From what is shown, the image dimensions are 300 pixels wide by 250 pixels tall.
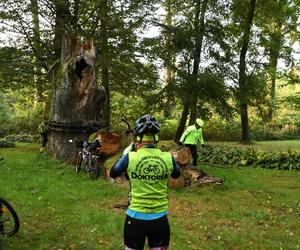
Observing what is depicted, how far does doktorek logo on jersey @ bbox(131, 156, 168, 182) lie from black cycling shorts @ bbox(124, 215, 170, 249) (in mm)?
490

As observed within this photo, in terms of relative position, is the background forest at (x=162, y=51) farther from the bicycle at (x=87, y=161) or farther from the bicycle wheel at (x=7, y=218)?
the bicycle wheel at (x=7, y=218)

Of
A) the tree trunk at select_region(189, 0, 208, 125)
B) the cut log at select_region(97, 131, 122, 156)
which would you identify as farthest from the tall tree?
the cut log at select_region(97, 131, 122, 156)

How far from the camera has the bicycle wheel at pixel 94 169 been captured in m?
14.6

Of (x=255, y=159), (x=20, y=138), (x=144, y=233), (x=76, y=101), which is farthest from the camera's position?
(x=20, y=138)

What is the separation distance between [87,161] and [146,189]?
33.7 feet

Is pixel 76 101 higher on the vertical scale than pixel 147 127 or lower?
higher

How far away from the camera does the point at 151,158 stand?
16.1ft

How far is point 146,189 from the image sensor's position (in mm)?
4945

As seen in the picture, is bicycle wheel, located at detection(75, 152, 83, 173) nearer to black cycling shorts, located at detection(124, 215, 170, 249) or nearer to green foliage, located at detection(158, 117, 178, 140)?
black cycling shorts, located at detection(124, 215, 170, 249)

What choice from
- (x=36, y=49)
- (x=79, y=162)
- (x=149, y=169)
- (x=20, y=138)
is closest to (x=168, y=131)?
(x=20, y=138)

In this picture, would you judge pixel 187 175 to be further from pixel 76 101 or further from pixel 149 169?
pixel 149 169

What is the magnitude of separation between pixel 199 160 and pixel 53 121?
23.8 feet

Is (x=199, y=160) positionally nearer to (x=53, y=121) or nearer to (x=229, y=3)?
(x=53, y=121)

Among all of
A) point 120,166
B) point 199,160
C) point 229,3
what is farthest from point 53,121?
point 229,3
